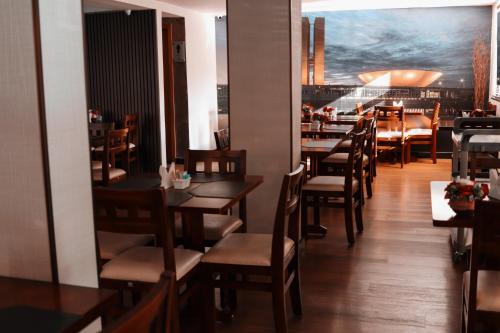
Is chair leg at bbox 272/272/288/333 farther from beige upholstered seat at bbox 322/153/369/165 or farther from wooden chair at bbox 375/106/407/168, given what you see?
wooden chair at bbox 375/106/407/168

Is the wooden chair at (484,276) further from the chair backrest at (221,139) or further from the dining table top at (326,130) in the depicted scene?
the dining table top at (326,130)

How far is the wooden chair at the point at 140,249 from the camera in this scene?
267 centimetres

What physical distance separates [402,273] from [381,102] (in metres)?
6.61

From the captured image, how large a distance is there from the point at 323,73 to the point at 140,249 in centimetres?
805

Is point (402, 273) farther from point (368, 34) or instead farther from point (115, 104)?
point (368, 34)

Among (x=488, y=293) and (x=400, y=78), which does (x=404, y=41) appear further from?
→ (x=488, y=293)

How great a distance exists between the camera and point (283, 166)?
4.50 metres

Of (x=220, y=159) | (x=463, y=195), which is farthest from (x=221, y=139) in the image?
(x=463, y=195)

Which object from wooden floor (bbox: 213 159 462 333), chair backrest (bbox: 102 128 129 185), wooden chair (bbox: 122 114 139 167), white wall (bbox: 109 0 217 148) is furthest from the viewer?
white wall (bbox: 109 0 217 148)

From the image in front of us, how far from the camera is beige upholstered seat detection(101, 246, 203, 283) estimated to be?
9.44ft

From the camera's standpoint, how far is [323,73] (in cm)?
1067

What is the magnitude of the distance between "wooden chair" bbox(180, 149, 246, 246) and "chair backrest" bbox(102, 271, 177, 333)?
217 cm

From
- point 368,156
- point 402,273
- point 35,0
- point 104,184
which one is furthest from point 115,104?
point 35,0

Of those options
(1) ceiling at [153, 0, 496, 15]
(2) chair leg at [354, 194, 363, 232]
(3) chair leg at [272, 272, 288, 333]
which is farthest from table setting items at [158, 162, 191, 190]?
(1) ceiling at [153, 0, 496, 15]
